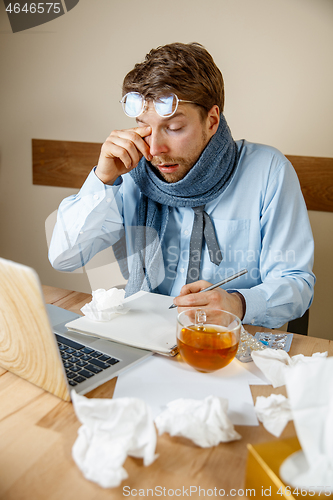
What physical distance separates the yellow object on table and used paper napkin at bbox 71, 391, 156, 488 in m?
0.14

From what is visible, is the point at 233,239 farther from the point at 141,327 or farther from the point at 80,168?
the point at 80,168

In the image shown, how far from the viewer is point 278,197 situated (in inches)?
56.5

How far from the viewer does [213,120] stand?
4.93 ft

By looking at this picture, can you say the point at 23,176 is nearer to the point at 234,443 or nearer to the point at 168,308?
the point at 168,308

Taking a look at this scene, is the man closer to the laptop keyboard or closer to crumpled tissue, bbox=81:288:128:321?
crumpled tissue, bbox=81:288:128:321

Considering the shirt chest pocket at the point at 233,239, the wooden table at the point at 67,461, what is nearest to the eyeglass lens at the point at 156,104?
the shirt chest pocket at the point at 233,239

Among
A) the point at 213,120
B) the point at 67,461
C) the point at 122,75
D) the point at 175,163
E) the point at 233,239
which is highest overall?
the point at 122,75

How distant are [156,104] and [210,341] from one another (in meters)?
0.85

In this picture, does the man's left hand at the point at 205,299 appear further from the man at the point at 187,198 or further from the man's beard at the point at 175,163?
the man's beard at the point at 175,163

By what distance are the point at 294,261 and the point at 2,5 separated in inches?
104

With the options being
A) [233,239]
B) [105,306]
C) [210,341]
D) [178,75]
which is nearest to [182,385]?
[210,341]

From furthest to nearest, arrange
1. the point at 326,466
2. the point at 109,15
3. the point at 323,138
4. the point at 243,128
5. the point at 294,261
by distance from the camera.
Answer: the point at 109,15 → the point at 243,128 → the point at 323,138 → the point at 294,261 → the point at 326,466

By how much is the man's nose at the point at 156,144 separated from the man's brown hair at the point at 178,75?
0.41 ft

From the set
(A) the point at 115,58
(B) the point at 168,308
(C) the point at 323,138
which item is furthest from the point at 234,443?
(A) the point at 115,58
